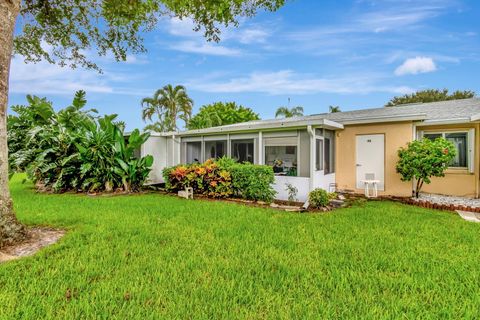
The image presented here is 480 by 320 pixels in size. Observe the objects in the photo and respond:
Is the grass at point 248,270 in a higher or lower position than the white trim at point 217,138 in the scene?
lower

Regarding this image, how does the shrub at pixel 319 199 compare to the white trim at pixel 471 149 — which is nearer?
the shrub at pixel 319 199

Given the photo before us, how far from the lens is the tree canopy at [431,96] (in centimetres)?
2717

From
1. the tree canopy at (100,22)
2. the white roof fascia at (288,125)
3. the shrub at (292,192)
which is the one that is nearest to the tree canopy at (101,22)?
the tree canopy at (100,22)

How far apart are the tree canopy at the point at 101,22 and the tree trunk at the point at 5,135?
14.9 feet

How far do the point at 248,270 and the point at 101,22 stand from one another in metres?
9.63

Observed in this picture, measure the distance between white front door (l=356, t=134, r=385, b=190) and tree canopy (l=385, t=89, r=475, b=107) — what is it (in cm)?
2142

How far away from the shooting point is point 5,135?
4109 millimetres

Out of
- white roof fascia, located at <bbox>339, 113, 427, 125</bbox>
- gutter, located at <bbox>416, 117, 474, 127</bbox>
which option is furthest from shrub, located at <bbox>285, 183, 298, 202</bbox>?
gutter, located at <bbox>416, 117, 474, 127</bbox>

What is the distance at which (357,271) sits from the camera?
3422 millimetres

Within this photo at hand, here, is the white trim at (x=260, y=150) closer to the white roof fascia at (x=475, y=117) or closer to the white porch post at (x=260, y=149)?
the white porch post at (x=260, y=149)

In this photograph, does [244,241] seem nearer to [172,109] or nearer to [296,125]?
[296,125]

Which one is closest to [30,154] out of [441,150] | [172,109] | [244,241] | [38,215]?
[38,215]

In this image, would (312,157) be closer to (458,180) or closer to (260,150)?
(260,150)

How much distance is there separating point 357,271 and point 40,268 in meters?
4.17
